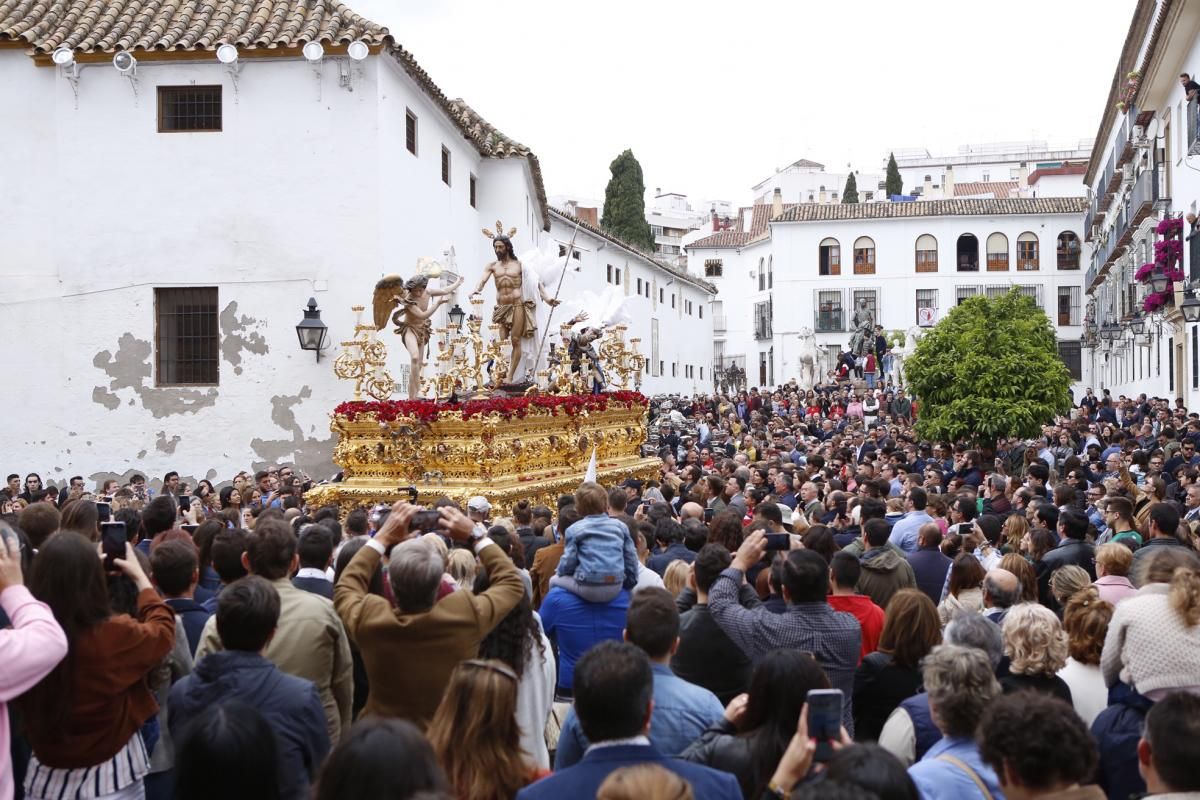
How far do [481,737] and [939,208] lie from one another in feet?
174

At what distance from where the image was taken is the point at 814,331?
176 ft

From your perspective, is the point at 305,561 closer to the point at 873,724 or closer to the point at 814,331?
the point at 873,724

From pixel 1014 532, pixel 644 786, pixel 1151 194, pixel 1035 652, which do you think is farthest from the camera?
pixel 1151 194

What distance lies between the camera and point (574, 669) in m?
4.00

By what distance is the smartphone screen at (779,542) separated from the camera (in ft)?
21.4

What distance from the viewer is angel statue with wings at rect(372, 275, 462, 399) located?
Result: 49.3ft

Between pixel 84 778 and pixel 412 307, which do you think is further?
pixel 412 307

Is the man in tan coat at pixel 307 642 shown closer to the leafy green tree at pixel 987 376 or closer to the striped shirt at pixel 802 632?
the striped shirt at pixel 802 632

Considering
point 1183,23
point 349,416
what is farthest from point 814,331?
point 349,416

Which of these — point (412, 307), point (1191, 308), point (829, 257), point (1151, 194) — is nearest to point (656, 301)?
point (829, 257)

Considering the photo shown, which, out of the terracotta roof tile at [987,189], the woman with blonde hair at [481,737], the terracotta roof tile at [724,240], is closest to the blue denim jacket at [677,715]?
the woman with blonde hair at [481,737]

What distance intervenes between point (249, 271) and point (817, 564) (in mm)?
14911

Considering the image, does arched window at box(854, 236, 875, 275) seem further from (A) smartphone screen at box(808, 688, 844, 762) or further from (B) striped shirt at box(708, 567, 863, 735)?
(A) smartphone screen at box(808, 688, 844, 762)

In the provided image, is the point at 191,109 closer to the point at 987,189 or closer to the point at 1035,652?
the point at 1035,652
